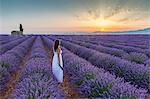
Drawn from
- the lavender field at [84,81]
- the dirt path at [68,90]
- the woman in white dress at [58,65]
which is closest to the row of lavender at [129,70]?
the lavender field at [84,81]

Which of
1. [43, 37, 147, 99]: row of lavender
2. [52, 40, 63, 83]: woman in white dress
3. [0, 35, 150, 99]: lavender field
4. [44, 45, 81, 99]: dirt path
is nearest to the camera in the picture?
[43, 37, 147, 99]: row of lavender

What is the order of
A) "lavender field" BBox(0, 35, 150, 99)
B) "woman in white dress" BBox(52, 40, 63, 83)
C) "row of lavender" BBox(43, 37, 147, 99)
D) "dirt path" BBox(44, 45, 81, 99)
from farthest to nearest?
1. "woman in white dress" BBox(52, 40, 63, 83)
2. "dirt path" BBox(44, 45, 81, 99)
3. "lavender field" BBox(0, 35, 150, 99)
4. "row of lavender" BBox(43, 37, 147, 99)

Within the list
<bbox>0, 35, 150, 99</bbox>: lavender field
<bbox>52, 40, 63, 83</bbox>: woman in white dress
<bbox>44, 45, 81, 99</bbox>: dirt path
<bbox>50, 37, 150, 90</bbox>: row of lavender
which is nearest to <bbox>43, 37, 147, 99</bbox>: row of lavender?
<bbox>0, 35, 150, 99</bbox>: lavender field

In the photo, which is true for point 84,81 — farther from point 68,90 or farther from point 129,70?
point 129,70

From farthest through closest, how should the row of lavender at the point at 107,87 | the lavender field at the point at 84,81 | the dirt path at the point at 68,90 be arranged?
1. the dirt path at the point at 68,90
2. the lavender field at the point at 84,81
3. the row of lavender at the point at 107,87

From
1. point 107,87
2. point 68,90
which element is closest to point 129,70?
point 68,90

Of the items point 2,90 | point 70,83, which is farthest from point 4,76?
point 70,83

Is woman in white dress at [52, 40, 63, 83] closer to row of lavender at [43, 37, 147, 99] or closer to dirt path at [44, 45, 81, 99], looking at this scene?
dirt path at [44, 45, 81, 99]

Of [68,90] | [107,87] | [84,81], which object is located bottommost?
[68,90]

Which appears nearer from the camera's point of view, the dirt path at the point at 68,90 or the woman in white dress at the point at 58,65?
the dirt path at the point at 68,90

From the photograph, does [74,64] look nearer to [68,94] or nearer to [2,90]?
[68,94]

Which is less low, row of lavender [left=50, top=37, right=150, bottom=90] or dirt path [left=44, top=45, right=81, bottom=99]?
row of lavender [left=50, top=37, right=150, bottom=90]

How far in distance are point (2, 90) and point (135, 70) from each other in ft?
11.0

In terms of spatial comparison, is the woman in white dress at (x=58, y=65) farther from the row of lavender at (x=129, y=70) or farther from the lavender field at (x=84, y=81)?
the row of lavender at (x=129, y=70)
